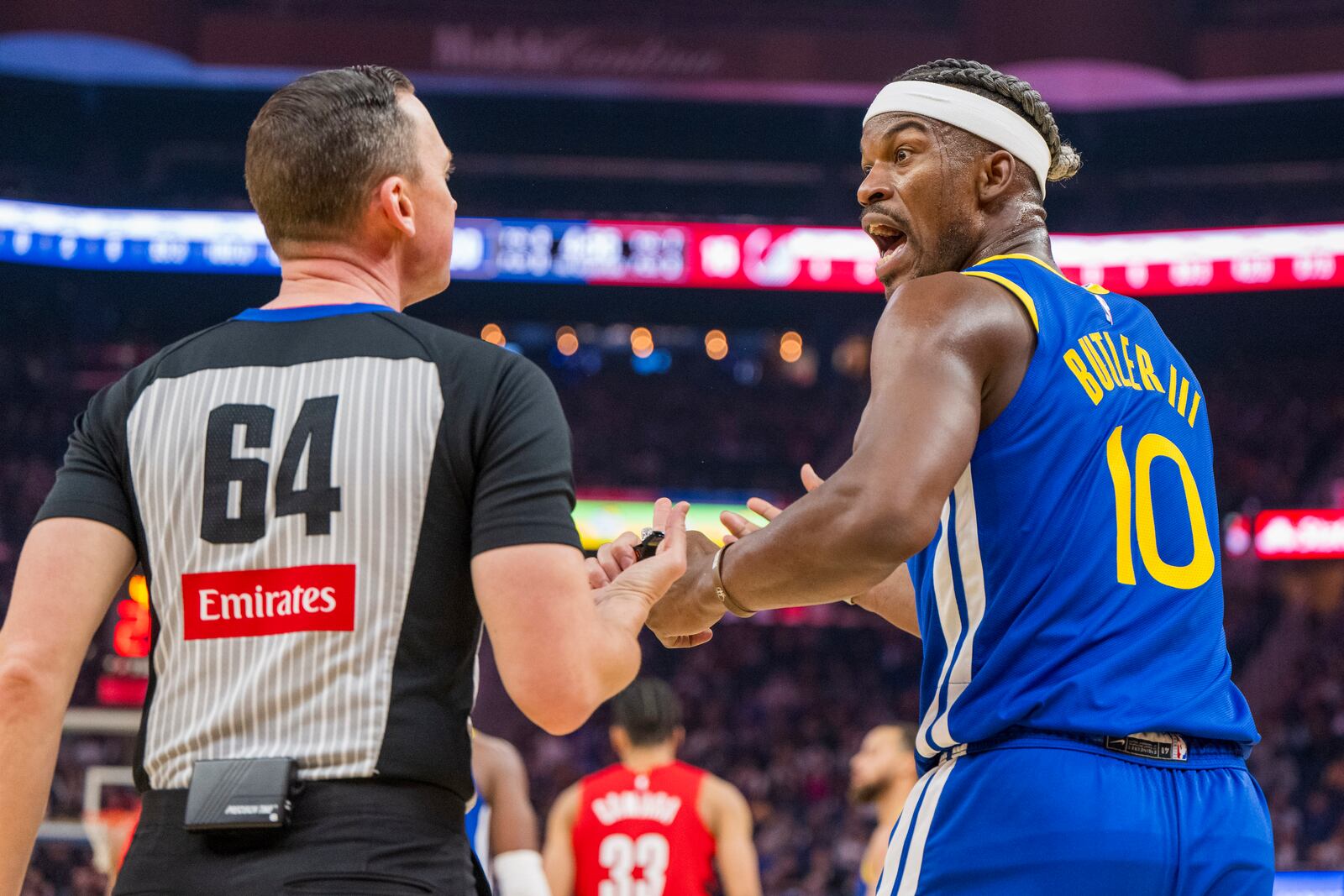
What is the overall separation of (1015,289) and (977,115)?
0.52 metres

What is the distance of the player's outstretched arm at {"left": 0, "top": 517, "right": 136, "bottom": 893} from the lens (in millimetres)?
2111

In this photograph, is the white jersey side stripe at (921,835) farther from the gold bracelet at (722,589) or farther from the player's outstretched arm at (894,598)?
the player's outstretched arm at (894,598)

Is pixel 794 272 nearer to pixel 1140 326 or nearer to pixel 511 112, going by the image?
pixel 511 112

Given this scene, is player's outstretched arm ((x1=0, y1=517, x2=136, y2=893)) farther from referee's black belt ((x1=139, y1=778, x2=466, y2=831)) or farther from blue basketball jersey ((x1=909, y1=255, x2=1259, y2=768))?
blue basketball jersey ((x1=909, y1=255, x2=1259, y2=768))

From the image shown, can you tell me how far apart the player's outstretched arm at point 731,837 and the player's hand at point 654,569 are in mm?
3717

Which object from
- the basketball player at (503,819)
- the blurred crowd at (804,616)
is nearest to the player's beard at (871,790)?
the basketball player at (503,819)

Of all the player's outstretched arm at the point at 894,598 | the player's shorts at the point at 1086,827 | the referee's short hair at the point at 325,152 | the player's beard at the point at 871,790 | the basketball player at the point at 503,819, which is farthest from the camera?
the player's beard at the point at 871,790

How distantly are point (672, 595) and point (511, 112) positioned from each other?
2096cm

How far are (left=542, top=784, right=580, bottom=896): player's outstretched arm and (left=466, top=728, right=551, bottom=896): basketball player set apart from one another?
55 cm

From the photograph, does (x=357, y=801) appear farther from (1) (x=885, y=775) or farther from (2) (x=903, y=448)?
(1) (x=885, y=775)

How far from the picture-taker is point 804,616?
72.5 feet

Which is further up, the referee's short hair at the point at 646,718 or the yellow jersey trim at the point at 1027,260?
the yellow jersey trim at the point at 1027,260

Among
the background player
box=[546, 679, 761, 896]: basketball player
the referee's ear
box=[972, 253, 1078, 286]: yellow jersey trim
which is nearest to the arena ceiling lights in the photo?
the background player

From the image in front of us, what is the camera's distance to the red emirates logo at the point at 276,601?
205 cm
